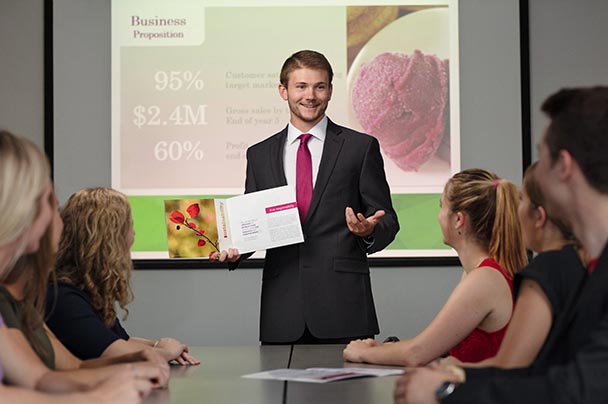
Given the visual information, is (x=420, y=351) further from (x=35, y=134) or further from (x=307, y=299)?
(x=35, y=134)

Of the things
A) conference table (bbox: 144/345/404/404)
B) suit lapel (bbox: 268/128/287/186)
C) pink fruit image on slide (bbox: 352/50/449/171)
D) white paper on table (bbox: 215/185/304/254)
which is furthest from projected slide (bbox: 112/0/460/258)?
conference table (bbox: 144/345/404/404)

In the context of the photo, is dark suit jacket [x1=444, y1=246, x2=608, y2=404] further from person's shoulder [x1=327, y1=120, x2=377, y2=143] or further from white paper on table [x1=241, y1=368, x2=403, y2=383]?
person's shoulder [x1=327, y1=120, x2=377, y2=143]

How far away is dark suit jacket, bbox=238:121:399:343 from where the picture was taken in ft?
11.3

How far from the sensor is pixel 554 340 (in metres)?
1.72

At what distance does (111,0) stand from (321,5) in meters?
1.12

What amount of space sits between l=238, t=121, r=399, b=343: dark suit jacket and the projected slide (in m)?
1.33

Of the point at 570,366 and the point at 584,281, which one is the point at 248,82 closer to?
the point at 584,281

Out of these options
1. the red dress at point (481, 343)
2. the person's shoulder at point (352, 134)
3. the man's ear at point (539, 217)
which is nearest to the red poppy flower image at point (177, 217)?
the person's shoulder at point (352, 134)

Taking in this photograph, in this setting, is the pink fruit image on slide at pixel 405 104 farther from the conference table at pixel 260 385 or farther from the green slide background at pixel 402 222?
the conference table at pixel 260 385

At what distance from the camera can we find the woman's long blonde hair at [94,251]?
2660 millimetres

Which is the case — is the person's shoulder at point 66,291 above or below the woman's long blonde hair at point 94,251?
below

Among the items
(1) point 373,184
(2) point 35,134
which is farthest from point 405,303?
(2) point 35,134

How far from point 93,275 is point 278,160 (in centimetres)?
115

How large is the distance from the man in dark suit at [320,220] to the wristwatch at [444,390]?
160 centimetres
